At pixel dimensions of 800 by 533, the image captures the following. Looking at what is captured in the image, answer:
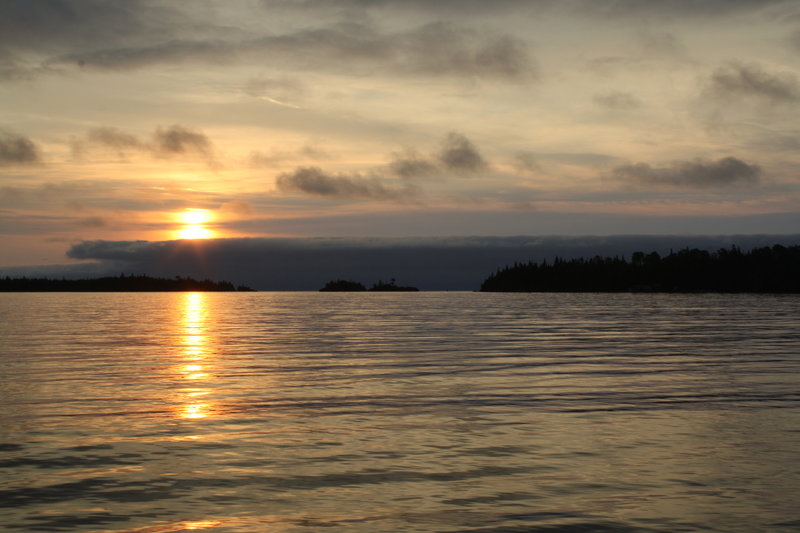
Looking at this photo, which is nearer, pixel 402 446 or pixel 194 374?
pixel 402 446

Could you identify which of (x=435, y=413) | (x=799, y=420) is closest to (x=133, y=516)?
(x=435, y=413)

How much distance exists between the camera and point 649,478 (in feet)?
56.0

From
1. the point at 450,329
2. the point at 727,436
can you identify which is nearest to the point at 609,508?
the point at 727,436

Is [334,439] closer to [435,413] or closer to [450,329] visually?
[435,413]

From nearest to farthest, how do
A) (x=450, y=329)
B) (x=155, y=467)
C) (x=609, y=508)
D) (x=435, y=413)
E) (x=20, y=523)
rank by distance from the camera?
(x=20, y=523), (x=609, y=508), (x=155, y=467), (x=435, y=413), (x=450, y=329)

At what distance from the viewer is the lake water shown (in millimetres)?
14461

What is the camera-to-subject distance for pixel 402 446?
20.4 m

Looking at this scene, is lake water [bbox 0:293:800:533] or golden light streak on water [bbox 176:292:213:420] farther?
golden light streak on water [bbox 176:292:213:420]

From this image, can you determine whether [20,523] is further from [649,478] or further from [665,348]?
[665,348]

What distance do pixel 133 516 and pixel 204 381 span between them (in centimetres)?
2105

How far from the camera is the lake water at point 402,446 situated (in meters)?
14.5

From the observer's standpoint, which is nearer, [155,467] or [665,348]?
[155,467]

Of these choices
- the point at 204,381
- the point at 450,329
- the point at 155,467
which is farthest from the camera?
the point at 450,329

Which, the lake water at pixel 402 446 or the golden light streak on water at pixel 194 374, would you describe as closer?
the lake water at pixel 402 446
